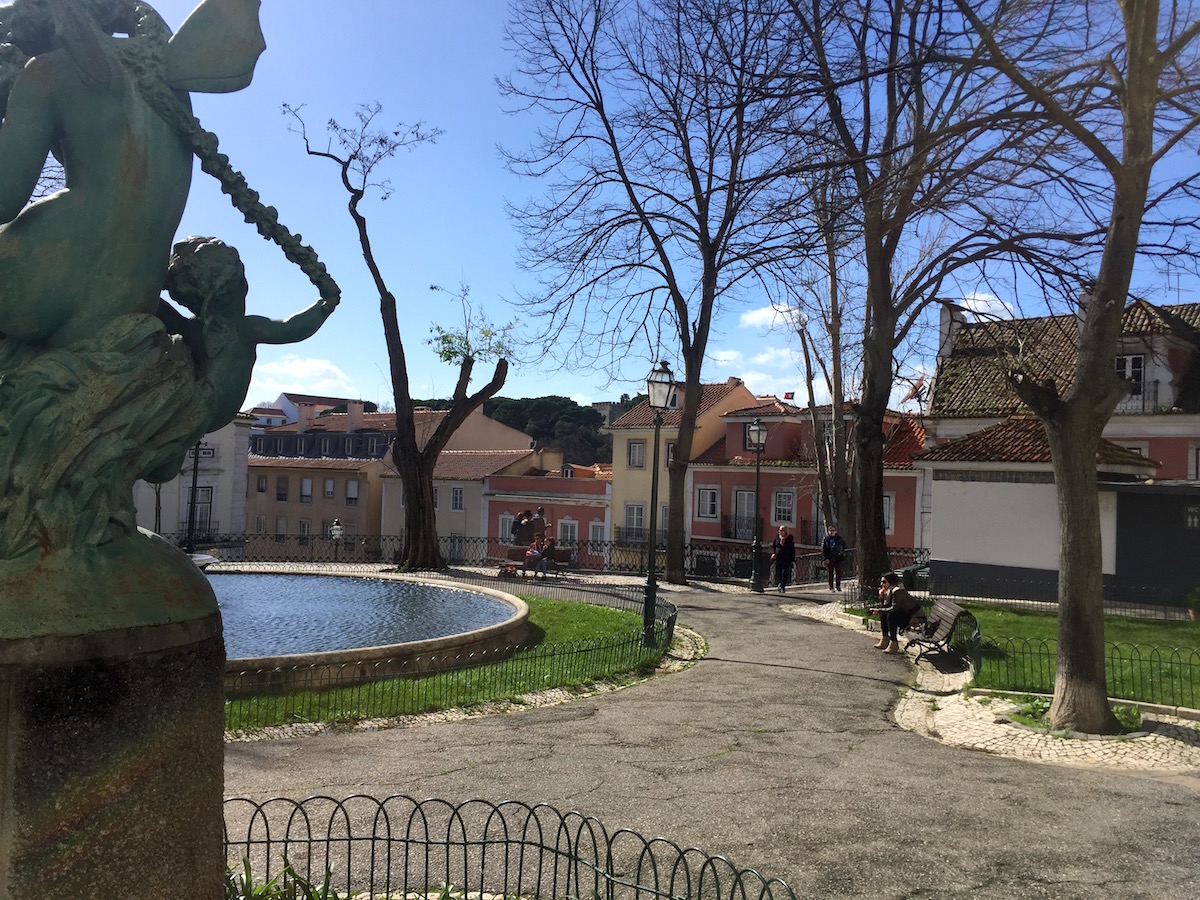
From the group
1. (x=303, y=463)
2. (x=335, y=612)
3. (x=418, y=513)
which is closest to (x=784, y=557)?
(x=418, y=513)

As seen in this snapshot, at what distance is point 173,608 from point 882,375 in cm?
1651

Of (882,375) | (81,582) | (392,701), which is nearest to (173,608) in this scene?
(81,582)

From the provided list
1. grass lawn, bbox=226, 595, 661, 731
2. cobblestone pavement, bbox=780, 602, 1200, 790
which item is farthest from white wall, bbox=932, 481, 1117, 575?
grass lawn, bbox=226, 595, 661, 731

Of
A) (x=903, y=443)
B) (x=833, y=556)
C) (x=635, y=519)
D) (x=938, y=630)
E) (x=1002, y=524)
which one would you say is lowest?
(x=938, y=630)

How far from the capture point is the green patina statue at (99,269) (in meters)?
2.77

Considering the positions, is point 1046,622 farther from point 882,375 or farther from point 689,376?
point 689,376

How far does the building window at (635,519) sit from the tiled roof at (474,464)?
6.07 m

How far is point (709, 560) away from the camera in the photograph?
33438mm

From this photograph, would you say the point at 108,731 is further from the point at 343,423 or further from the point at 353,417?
the point at 343,423

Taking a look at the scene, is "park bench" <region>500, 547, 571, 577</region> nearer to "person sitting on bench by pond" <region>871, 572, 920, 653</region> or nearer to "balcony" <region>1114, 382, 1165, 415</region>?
"person sitting on bench by pond" <region>871, 572, 920, 653</region>

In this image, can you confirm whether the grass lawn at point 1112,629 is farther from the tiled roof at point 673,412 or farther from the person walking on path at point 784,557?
the tiled roof at point 673,412

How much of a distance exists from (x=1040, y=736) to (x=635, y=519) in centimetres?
3190

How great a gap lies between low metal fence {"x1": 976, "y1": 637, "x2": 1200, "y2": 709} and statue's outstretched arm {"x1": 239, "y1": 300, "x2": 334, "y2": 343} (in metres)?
9.25

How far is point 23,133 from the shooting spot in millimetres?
2852
